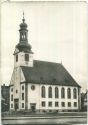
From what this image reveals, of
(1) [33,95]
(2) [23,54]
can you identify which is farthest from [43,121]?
(2) [23,54]

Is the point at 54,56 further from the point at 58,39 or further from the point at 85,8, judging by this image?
the point at 85,8

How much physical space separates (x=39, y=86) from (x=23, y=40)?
0.24m

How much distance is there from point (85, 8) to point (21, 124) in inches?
25.6

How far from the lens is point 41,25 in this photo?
6.72 ft

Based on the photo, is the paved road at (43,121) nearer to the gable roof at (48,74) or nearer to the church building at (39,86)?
the church building at (39,86)

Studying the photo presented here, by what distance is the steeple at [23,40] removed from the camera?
6.55ft

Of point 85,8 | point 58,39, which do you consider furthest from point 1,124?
point 85,8

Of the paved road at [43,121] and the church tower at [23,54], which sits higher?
the church tower at [23,54]

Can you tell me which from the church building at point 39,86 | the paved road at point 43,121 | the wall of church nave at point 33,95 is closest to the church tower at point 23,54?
the church building at point 39,86

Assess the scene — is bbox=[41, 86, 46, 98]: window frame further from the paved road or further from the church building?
the paved road

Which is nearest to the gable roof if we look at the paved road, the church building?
the church building

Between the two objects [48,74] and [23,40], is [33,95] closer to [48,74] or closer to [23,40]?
[48,74]

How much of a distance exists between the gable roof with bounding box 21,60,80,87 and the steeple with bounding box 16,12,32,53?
77 mm

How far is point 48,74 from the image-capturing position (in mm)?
1994
